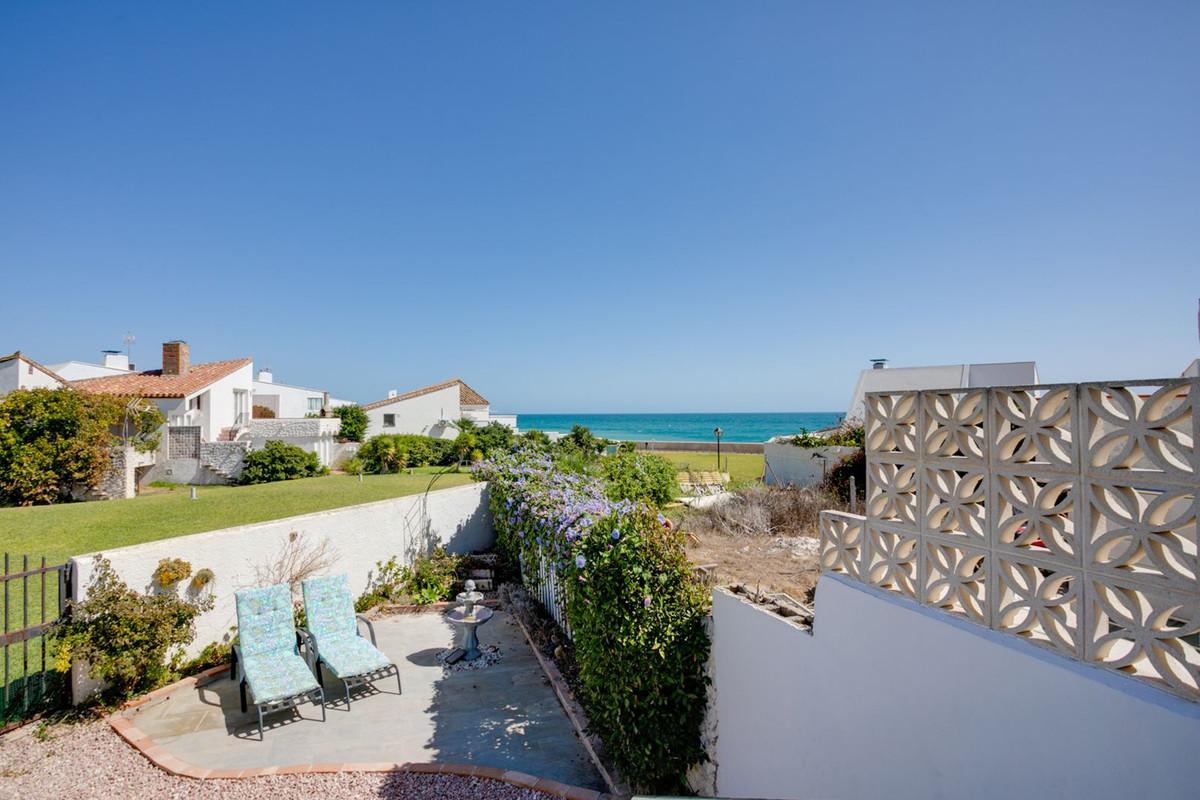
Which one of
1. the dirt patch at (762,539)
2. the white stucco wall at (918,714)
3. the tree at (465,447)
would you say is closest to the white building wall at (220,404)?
the tree at (465,447)

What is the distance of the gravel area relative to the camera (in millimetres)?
4895

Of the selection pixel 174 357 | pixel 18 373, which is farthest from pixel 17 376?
pixel 174 357

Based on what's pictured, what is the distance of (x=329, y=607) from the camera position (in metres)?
7.54

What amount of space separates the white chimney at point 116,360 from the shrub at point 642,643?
39.3m

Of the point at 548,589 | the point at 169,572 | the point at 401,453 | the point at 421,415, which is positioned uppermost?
the point at 421,415

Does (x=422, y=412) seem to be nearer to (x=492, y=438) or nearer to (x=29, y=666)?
(x=492, y=438)

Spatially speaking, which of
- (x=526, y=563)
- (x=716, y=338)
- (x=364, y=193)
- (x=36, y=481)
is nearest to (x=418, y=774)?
(x=526, y=563)

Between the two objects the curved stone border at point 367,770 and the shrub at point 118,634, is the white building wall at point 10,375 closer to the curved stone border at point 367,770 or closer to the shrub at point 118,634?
the shrub at point 118,634

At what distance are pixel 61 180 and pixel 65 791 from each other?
11.8m

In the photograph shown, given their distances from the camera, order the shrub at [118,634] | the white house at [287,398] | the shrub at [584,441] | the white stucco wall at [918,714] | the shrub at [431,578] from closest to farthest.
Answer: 1. the white stucco wall at [918,714]
2. the shrub at [118,634]
3. the shrub at [431,578]
4. the shrub at [584,441]
5. the white house at [287,398]

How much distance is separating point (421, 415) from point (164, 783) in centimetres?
2859

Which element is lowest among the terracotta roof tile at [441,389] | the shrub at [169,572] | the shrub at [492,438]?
the shrub at [169,572]

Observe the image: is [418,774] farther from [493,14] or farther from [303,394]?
[303,394]

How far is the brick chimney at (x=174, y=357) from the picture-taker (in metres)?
25.4
